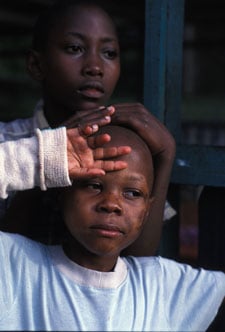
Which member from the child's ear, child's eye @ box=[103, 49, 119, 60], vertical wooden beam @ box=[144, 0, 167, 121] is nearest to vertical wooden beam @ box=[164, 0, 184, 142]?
vertical wooden beam @ box=[144, 0, 167, 121]

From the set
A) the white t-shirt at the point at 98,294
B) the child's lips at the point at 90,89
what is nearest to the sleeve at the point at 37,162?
the white t-shirt at the point at 98,294

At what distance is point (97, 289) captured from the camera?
6.79ft

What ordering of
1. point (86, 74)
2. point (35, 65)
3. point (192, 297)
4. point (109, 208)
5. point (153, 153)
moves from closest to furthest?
point (109, 208)
point (192, 297)
point (153, 153)
point (86, 74)
point (35, 65)

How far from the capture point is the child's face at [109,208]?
202cm

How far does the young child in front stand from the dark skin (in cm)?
25

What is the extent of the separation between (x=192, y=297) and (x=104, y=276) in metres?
0.28

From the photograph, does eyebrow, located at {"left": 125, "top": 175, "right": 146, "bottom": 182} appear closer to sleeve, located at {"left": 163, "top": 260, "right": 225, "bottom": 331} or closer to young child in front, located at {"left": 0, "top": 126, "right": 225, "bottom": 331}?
young child in front, located at {"left": 0, "top": 126, "right": 225, "bottom": 331}

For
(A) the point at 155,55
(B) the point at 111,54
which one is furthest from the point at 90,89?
(A) the point at 155,55

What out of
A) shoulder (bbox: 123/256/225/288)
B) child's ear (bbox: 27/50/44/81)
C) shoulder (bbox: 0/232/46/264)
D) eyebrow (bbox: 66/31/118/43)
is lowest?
shoulder (bbox: 123/256/225/288)

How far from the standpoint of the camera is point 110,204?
6.59 feet

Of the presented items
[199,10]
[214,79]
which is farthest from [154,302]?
[214,79]

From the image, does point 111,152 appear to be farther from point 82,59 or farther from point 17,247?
point 82,59

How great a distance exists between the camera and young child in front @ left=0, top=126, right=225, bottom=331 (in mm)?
2000

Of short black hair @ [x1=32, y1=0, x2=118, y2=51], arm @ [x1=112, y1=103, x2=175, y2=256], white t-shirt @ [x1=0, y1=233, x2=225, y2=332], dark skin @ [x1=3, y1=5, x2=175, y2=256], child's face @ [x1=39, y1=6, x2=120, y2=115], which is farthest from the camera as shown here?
short black hair @ [x1=32, y1=0, x2=118, y2=51]
